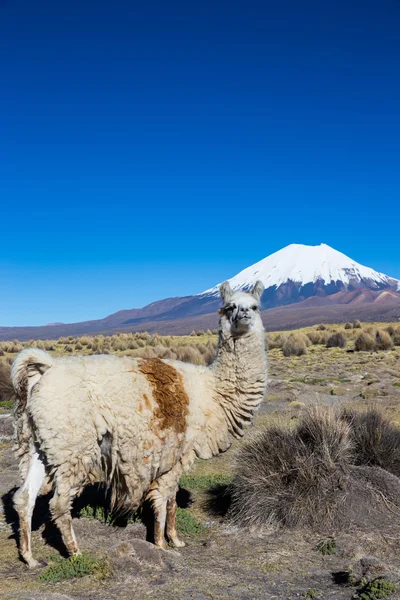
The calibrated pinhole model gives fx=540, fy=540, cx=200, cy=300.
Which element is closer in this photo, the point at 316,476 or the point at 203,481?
the point at 316,476

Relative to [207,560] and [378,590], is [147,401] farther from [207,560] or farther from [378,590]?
[378,590]

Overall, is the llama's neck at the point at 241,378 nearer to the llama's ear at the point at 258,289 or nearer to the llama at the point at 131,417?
the llama at the point at 131,417

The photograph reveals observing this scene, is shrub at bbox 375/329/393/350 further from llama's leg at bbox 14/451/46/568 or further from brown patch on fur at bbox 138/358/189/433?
llama's leg at bbox 14/451/46/568

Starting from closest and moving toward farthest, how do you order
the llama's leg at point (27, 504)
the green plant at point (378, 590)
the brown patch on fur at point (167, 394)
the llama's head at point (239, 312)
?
the green plant at point (378, 590)
the llama's leg at point (27, 504)
the brown patch on fur at point (167, 394)
the llama's head at point (239, 312)

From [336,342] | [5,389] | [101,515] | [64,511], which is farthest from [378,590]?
[336,342]

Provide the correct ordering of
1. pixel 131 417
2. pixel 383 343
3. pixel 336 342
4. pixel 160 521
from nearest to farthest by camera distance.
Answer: pixel 131 417 < pixel 160 521 < pixel 383 343 < pixel 336 342

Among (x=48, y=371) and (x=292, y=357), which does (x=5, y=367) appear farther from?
(x=292, y=357)

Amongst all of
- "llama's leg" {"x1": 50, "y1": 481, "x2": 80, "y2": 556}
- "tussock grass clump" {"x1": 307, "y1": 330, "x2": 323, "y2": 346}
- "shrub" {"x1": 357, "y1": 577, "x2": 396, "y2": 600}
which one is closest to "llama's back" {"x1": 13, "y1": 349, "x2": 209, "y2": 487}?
"llama's leg" {"x1": 50, "y1": 481, "x2": 80, "y2": 556}

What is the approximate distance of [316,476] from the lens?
20.2ft

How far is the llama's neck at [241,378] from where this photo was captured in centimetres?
584

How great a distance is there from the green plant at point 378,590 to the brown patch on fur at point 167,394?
7.29 feet

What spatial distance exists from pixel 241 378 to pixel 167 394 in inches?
33.2

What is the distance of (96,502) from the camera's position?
688 cm

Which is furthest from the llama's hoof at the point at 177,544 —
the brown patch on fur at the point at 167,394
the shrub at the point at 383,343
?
the shrub at the point at 383,343
